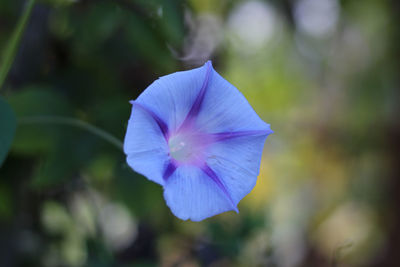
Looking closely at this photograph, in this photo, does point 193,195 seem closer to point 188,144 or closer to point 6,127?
point 188,144

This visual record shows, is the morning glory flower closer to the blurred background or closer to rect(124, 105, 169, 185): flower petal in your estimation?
rect(124, 105, 169, 185): flower petal

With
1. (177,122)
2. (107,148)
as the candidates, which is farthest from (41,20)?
(177,122)

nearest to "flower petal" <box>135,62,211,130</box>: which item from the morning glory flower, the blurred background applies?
the morning glory flower

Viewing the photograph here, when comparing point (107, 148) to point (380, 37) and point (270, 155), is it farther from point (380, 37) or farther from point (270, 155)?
point (380, 37)

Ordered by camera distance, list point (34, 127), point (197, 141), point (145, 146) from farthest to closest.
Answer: point (34, 127) < point (197, 141) < point (145, 146)

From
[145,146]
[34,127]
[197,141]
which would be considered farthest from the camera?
[34,127]

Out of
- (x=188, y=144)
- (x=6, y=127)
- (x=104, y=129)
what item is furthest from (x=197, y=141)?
(x=104, y=129)
